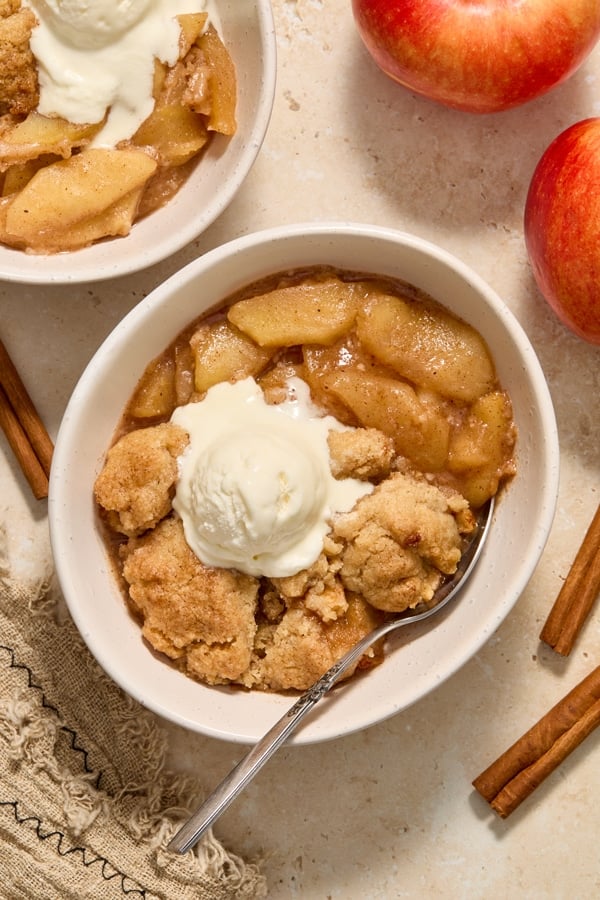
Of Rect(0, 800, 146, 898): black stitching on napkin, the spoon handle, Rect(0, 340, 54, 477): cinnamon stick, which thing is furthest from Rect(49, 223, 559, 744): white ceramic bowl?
Rect(0, 800, 146, 898): black stitching on napkin

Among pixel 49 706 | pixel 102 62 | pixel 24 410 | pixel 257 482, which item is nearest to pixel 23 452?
pixel 24 410

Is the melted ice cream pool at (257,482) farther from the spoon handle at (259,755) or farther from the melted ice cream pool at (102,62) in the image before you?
the melted ice cream pool at (102,62)

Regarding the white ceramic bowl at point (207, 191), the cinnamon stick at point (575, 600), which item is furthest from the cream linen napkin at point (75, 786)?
the cinnamon stick at point (575, 600)

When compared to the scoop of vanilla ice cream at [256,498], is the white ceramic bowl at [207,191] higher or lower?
higher

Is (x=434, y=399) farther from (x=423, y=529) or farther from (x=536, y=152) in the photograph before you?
(x=536, y=152)

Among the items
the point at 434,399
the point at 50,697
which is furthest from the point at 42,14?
the point at 50,697
